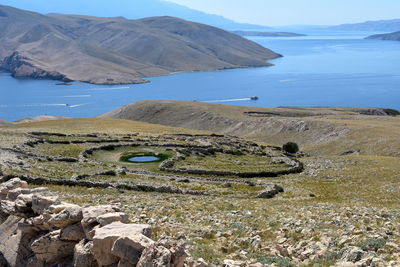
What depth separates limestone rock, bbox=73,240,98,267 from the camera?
48.6ft

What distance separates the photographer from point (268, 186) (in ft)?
123

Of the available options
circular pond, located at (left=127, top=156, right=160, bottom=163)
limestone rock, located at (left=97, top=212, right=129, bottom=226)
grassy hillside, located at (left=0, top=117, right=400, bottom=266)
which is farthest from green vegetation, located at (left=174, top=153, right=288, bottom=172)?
limestone rock, located at (left=97, top=212, right=129, bottom=226)

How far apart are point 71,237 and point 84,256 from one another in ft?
5.06

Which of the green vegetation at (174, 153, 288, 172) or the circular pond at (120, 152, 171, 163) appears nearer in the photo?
the green vegetation at (174, 153, 288, 172)

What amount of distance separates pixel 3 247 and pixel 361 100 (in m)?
193

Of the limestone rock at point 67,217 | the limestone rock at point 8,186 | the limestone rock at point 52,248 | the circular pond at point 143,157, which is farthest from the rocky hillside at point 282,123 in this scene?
the limestone rock at point 52,248

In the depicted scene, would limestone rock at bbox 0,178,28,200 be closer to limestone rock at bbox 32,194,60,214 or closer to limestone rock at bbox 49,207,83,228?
limestone rock at bbox 32,194,60,214

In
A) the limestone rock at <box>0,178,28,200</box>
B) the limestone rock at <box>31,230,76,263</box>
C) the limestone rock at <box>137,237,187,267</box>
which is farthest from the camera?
the limestone rock at <box>0,178,28,200</box>

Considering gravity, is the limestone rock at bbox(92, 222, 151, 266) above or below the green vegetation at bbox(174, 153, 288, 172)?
above

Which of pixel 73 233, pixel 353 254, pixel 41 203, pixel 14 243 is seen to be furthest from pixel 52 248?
pixel 353 254

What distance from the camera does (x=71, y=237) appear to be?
53.2ft

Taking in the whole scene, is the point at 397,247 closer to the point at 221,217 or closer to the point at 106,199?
the point at 221,217

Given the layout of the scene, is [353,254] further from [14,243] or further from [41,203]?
[14,243]

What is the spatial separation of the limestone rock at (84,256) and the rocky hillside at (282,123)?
56.7m
